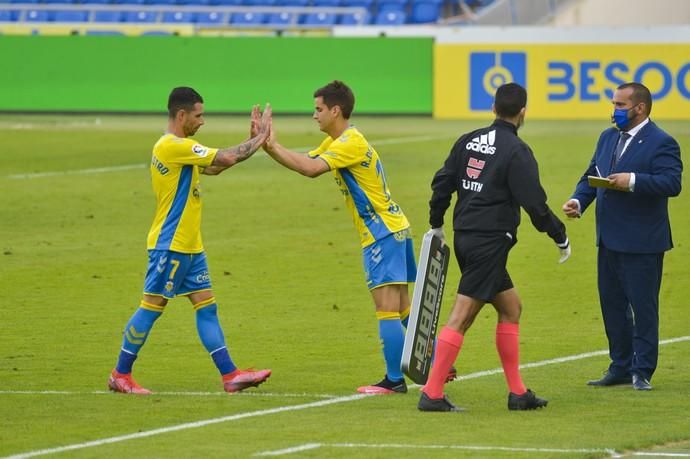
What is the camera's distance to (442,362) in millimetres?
9672

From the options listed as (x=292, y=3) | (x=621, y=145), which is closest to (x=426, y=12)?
(x=292, y=3)

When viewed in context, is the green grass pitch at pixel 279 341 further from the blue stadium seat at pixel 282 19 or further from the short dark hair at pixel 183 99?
the blue stadium seat at pixel 282 19

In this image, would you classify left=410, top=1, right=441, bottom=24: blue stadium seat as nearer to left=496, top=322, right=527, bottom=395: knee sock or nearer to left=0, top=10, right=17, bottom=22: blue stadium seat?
left=0, top=10, right=17, bottom=22: blue stadium seat

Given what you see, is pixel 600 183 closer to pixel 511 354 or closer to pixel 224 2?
pixel 511 354

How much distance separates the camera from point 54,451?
8523mm

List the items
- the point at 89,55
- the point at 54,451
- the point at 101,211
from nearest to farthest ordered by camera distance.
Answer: the point at 54,451
the point at 101,211
the point at 89,55

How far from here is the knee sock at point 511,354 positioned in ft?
32.0

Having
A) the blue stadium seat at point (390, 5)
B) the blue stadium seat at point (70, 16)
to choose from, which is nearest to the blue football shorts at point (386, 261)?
the blue stadium seat at point (390, 5)

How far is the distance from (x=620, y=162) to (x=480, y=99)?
26142 mm

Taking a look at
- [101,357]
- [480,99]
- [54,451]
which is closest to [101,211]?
[101,357]

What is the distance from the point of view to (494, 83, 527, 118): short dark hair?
970 centimetres

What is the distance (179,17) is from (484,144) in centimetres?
3643

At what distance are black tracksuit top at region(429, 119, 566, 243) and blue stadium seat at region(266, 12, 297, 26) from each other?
34.5 m

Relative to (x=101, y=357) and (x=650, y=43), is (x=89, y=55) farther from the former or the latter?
(x=101, y=357)
